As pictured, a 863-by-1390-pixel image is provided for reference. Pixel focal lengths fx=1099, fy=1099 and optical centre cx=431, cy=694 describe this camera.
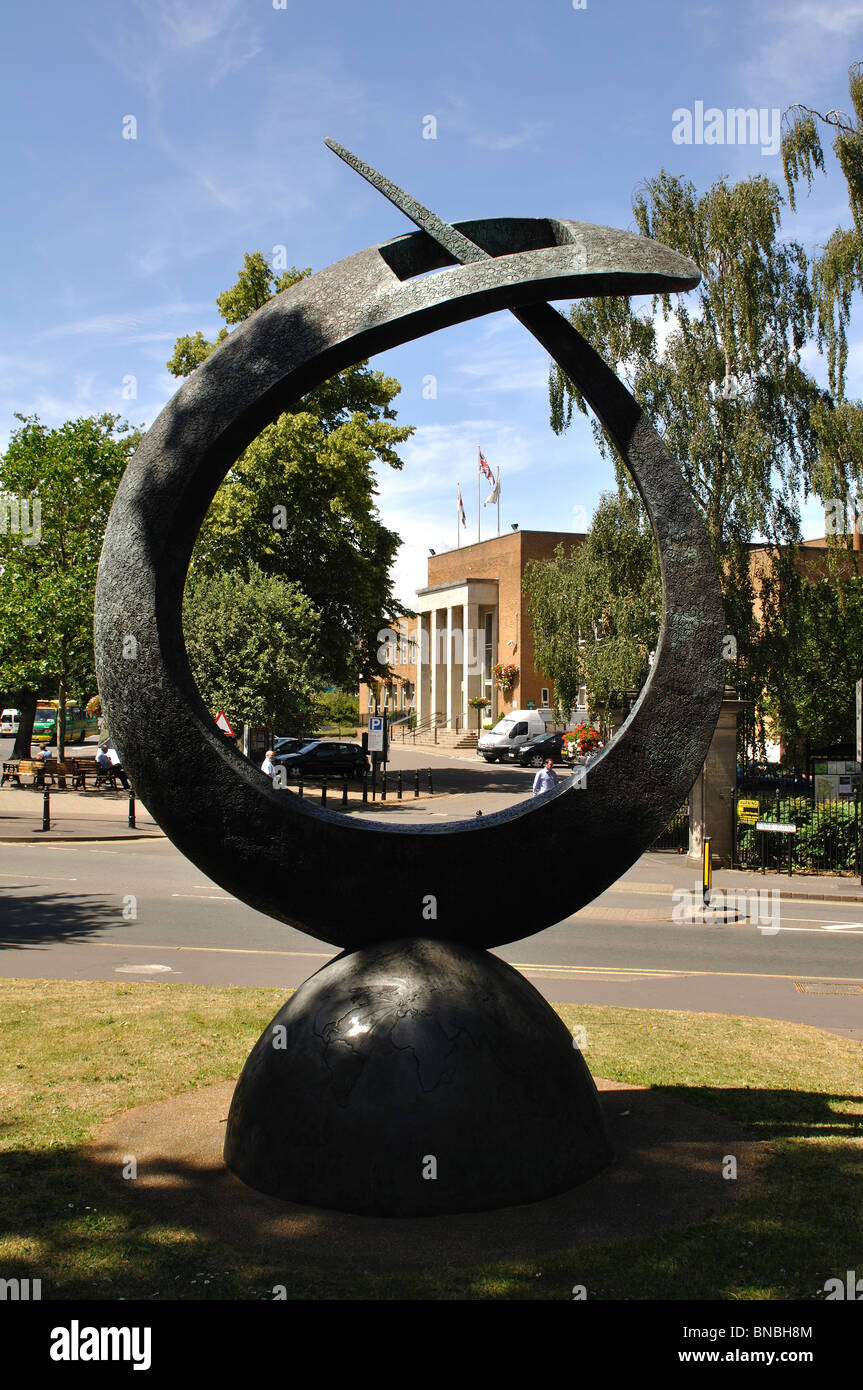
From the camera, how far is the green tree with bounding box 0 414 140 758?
1318 inches

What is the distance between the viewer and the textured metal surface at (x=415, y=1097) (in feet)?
17.9

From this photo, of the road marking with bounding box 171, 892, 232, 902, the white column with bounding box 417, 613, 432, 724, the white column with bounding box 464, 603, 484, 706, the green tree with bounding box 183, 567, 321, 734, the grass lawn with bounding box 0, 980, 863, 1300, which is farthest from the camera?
the white column with bounding box 417, 613, 432, 724

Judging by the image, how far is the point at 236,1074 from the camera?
7789 mm

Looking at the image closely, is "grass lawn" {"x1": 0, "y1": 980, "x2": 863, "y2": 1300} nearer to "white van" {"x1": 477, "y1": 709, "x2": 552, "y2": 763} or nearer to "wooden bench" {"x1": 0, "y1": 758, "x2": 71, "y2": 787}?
"wooden bench" {"x1": 0, "y1": 758, "x2": 71, "y2": 787}

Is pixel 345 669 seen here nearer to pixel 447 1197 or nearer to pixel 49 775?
pixel 49 775

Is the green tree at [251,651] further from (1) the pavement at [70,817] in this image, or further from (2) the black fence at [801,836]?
(2) the black fence at [801,836]

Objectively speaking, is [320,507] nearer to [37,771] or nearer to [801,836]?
[37,771]

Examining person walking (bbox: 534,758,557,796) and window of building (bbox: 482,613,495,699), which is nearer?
person walking (bbox: 534,758,557,796)

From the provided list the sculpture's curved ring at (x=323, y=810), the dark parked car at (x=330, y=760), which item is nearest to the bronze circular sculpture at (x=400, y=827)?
the sculpture's curved ring at (x=323, y=810)

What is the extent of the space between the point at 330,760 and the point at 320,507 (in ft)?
29.2

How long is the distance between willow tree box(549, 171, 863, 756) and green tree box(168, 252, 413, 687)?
1156cm

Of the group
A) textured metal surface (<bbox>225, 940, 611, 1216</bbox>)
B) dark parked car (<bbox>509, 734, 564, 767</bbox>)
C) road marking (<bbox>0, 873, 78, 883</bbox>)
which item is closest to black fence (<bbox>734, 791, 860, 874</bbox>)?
road marking (<bbox>0, 873, 78, 883</bbox>)

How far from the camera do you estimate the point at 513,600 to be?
61344mm

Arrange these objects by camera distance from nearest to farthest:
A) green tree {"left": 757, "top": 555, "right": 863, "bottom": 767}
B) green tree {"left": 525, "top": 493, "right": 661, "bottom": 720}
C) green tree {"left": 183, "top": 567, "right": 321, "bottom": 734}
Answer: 1. green tree {"left": 757, "top": 555, "right": 863, "bottom": 767}
2. green tree {"left": 525, "top": 493, "right": 661, "bottom": 720}
3. green tree {"left": 183, "top": 567, "right": 321, "bottom": 734}
